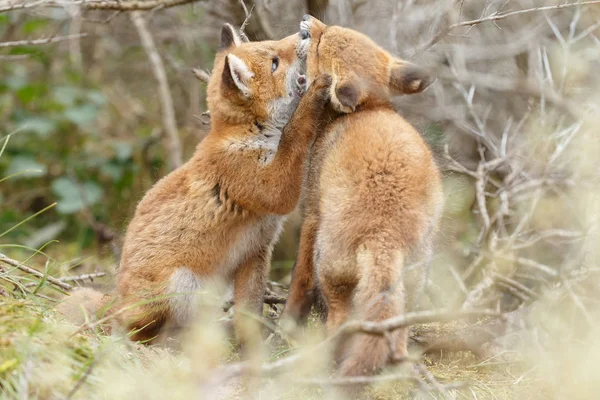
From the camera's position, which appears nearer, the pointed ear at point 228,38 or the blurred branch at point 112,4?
the blurred branch at point 112,4

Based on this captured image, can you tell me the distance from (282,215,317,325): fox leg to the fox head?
3.20 feet

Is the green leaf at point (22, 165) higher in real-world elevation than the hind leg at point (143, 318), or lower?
lower

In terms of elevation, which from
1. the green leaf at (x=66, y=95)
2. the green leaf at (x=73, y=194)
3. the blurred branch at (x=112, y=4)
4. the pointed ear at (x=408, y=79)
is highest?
the blurred branch at (x=112, y=4)

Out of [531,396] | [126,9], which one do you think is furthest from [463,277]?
[126,9]

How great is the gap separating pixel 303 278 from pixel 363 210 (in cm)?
102

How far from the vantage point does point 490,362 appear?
565 cm

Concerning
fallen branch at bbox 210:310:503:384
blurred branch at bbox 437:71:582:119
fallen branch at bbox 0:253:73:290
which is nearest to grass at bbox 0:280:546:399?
fallen branch at bbox 210:310:503:384

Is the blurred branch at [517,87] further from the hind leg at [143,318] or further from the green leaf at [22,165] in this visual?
the green leaf at [22,165]

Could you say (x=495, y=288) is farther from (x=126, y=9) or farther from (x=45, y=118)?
(x=45, y=118)

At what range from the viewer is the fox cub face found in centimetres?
609

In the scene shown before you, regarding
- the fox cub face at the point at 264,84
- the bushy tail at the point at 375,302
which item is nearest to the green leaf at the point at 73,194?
the fox cub face at the point at 264,84

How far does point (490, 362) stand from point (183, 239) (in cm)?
262

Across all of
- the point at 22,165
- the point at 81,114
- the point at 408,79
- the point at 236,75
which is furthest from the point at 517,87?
the point at 22,165

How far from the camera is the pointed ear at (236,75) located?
5.99 m
